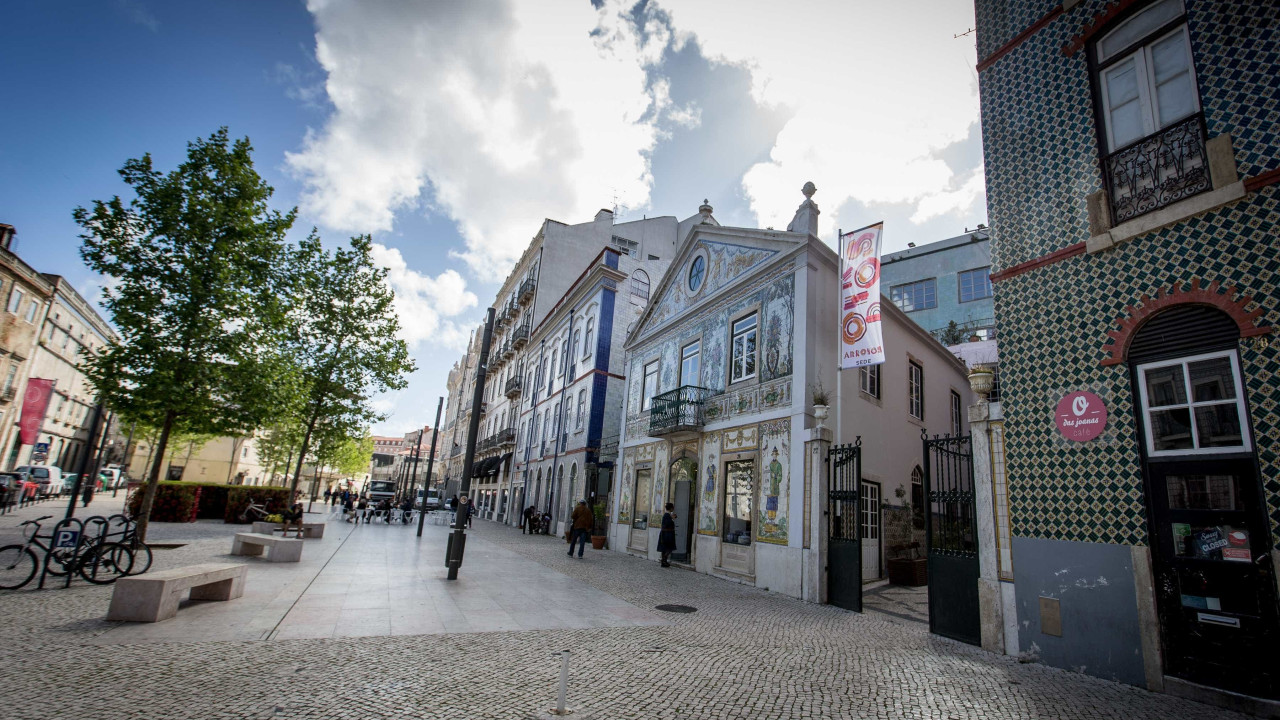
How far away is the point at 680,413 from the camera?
50.8 feet

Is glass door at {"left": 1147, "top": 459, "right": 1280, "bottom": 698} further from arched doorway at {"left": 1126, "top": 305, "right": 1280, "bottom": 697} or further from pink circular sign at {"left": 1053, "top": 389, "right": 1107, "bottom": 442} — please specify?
pink circular sign at {"left": 1053, "top": 389, "right": 1107, "bottom": 442}

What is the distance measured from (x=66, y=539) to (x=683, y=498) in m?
13.7

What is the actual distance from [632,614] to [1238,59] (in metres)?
10.1

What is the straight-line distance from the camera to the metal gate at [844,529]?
9875 millimetres

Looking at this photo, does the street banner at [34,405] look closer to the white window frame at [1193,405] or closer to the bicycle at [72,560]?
the bicycle at [72,560]

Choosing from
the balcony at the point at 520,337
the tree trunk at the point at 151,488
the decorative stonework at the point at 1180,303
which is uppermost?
the balcony at the point at 520,337

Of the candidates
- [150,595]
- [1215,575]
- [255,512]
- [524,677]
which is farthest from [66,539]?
[1215,575]

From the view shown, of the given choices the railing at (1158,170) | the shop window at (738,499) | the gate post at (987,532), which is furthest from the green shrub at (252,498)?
the railing at (1158,170)

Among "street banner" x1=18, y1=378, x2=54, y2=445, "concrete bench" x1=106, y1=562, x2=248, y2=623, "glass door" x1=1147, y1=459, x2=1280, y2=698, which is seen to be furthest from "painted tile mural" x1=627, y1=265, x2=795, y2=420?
"street banner" x1=18, y1=378, x2=54, y2=445

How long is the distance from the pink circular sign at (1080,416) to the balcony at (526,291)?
103 ft

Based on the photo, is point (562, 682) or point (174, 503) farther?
point (174, 503)

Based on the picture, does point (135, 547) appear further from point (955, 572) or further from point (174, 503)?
point (174, 503)

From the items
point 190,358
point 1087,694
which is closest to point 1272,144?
point 1087,694

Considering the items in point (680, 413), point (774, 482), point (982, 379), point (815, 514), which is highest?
point (680, 413)
